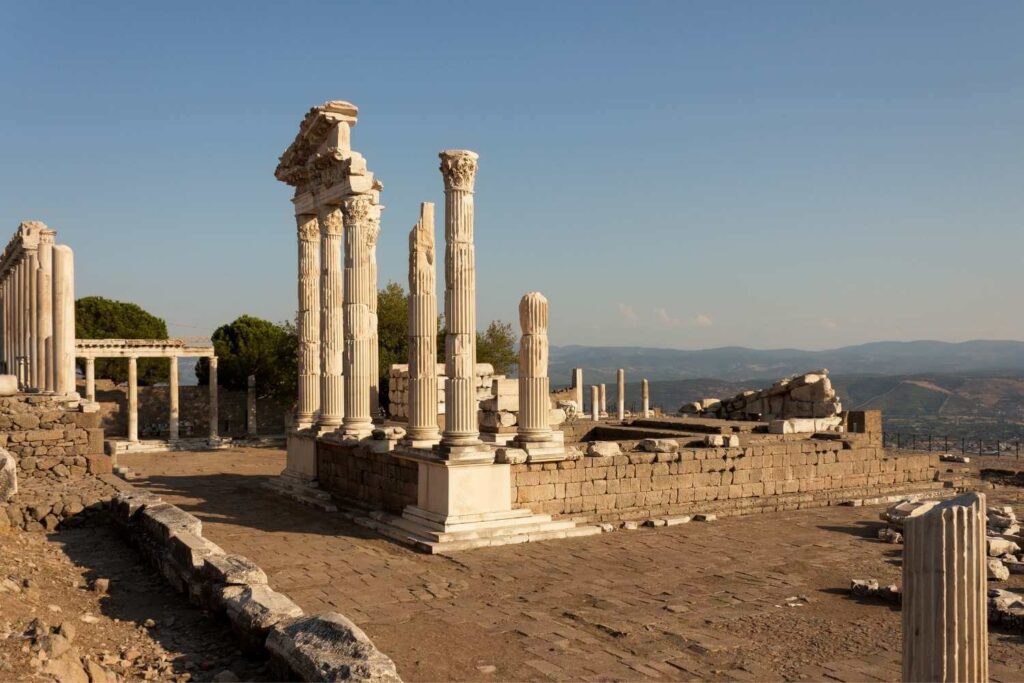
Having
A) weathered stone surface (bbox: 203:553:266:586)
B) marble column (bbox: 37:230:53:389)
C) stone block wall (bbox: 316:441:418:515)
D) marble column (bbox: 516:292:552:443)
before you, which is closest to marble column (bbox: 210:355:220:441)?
marble column (bbox: 37:230:53:389)

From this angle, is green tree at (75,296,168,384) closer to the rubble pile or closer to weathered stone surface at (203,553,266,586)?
the rubble pile

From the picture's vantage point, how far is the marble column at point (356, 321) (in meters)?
16.7

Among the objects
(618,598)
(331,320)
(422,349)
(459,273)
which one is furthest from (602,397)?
(618,598)

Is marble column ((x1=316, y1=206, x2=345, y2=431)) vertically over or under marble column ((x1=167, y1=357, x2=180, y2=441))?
over

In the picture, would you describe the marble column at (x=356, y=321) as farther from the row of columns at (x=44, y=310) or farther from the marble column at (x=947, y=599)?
the marble column at (x=947, y=599)

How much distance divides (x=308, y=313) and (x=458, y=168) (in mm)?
6578

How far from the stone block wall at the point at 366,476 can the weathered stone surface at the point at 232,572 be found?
505 centimetres

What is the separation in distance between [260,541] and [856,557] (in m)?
8.54

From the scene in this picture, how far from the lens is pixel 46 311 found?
2114 cm

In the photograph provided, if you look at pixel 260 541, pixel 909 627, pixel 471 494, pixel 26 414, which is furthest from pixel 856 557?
pixel 26 414

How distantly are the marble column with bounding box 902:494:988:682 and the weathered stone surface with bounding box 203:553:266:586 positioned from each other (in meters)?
6.08

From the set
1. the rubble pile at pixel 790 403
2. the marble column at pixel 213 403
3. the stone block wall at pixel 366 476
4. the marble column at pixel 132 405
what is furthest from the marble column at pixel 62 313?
the rubble pile at pixel 790 403

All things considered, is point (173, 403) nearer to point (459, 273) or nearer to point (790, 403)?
point (790, 403)

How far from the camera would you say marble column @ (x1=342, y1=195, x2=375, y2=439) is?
1672 cm
